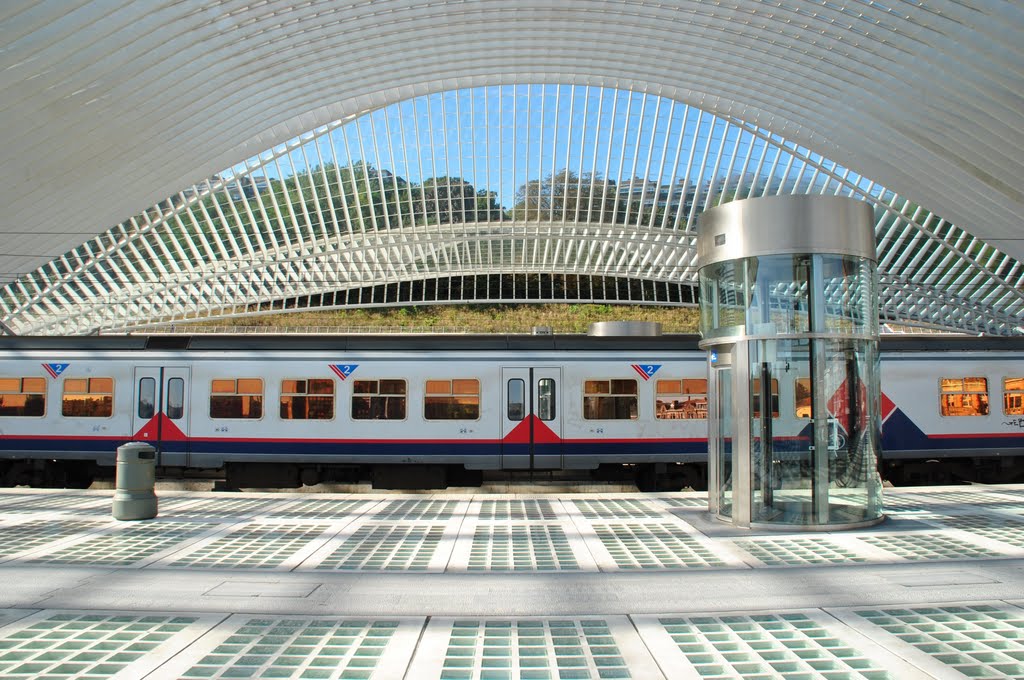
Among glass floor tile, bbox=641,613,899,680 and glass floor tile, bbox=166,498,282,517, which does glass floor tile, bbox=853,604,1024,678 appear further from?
glass floor tile, bbox=166,498,282,517

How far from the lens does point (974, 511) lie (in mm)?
13086

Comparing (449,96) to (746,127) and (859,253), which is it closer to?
(746,127)

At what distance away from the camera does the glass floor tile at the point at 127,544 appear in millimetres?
9734

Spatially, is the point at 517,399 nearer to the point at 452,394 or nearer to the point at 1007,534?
the point at 452,394

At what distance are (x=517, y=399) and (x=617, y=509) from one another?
19.1 ft

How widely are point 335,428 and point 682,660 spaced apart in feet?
46.5

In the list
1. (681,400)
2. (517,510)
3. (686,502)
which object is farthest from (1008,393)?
(517,510)

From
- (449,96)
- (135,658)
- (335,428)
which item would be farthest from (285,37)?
(135,658)

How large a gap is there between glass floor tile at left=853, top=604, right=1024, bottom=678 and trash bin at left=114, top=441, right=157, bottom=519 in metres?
9.98

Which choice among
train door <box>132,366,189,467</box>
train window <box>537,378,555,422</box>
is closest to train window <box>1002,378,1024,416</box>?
train window <box>537,378,555,422</box>

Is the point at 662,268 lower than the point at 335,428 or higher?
higher

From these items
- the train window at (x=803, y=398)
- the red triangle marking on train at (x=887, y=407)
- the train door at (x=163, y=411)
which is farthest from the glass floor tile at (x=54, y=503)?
the red triangle marking on train at (x=887, y=407)

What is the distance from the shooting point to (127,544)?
10.7m

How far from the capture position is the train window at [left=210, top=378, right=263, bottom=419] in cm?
1950
